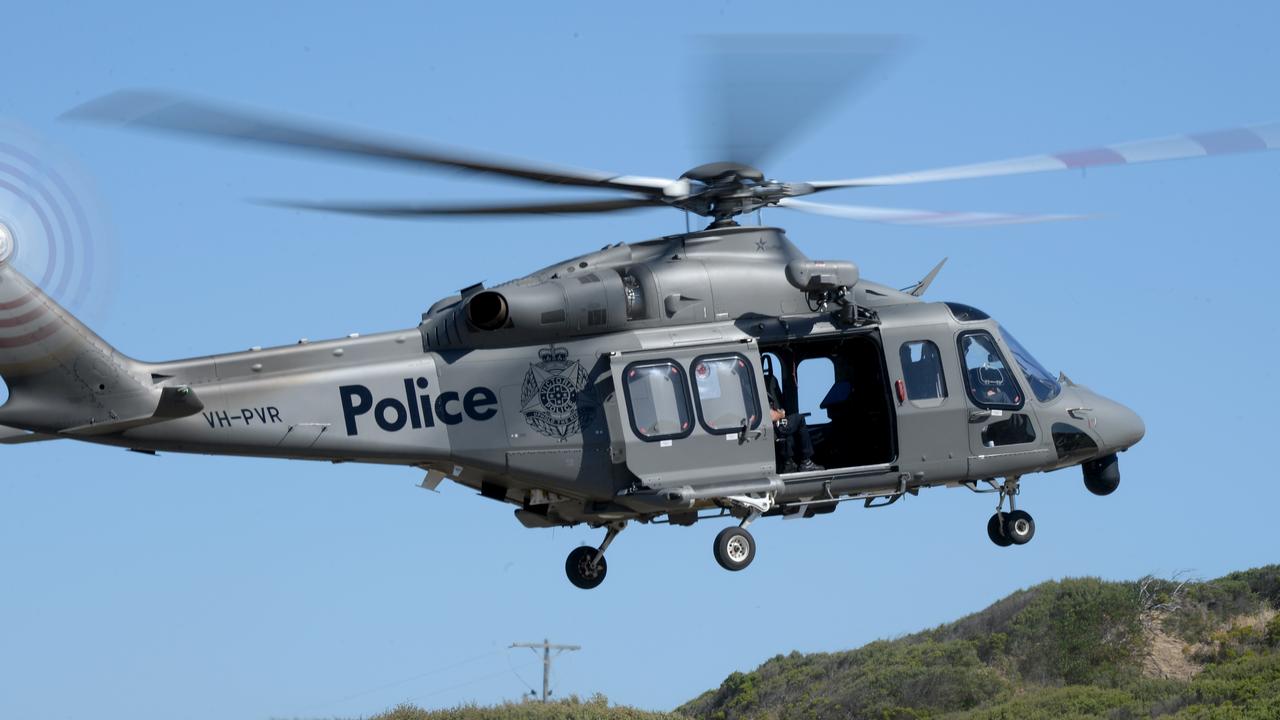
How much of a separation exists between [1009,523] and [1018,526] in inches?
4.7

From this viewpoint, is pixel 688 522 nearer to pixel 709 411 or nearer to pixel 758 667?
pixel 709 411

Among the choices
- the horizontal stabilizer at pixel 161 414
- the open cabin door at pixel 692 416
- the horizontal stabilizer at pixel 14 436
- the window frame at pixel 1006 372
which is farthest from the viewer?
the window frame at pixel 1006 372

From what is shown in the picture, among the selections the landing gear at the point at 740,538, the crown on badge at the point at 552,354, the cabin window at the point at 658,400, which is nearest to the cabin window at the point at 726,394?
the cabin window at the point at 658,400

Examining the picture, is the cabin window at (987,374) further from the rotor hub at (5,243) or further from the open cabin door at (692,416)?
the rotor hub at (5,243)

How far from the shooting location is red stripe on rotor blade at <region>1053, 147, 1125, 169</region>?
68.3 feet

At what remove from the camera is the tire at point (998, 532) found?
23047 mm

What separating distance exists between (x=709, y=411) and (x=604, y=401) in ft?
4.11

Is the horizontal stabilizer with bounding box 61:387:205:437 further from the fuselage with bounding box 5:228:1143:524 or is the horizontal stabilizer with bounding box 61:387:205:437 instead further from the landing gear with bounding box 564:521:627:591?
the landing gear with bounding box 564:521:627:591

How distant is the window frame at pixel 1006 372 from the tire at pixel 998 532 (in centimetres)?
147

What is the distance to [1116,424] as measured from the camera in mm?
23703

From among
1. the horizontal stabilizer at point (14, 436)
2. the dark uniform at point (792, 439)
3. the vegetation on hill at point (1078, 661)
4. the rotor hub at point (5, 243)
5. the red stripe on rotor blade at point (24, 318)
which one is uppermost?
the rotor hub at point (5, 243)

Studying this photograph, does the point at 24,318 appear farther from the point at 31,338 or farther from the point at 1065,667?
the point at 1065,667

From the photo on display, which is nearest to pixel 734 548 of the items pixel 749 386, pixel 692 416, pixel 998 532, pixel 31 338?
pixel 692 416

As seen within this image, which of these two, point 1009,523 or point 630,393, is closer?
point 630,393
